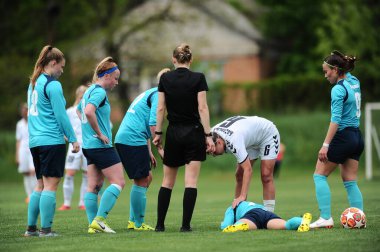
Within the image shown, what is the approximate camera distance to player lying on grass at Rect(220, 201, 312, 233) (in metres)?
10.0

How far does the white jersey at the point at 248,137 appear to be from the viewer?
1035 centimetres

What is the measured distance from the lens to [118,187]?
10.4 metres

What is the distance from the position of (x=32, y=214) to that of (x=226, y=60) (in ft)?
121

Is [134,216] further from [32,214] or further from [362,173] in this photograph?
[362,173]

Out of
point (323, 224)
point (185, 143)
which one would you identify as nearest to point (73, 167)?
point (185, 143)

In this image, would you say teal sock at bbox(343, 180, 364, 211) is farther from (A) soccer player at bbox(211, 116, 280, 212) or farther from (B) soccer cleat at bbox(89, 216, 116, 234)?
(B) soccer cleat at bbox(89, 216, 116, 234)

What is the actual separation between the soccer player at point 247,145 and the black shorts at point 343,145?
1.03m

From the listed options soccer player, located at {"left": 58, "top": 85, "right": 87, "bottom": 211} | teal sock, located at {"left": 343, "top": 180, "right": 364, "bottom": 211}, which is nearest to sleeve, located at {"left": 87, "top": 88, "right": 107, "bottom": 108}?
teal sock, located at {"left": 343, "top": 180, "right": 364, "bottom": 211}

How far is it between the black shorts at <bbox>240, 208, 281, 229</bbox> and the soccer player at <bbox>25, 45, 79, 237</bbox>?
7.67 ft

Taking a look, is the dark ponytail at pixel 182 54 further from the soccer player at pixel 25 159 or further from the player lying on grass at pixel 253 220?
the soccer player at pixel 25 159

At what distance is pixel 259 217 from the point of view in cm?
1030

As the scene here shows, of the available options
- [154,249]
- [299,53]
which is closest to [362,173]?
[299,53]

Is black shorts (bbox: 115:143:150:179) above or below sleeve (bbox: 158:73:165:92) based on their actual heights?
below

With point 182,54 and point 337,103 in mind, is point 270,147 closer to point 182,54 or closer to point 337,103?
point 337,103
